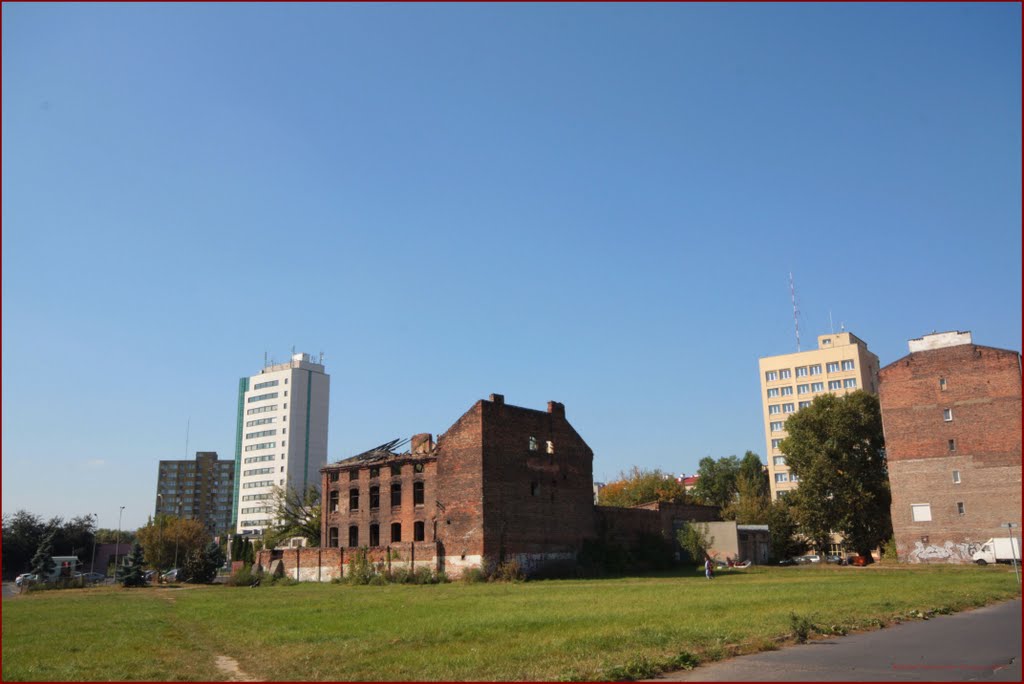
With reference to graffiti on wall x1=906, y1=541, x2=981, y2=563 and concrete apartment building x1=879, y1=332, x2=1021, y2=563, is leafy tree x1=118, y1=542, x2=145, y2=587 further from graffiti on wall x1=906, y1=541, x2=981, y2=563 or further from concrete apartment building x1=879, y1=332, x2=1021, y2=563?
graffiti on wall x1=906, y1=541, x2=981, y2=563

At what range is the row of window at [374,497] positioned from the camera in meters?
50.4

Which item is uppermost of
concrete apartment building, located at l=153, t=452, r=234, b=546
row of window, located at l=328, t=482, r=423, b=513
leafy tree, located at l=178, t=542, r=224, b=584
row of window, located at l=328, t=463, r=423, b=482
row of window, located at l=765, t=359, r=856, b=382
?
row of window, located at l=765, t=359, r=856, b=382

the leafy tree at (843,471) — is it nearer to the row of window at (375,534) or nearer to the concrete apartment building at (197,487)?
the row of window at (375,534)

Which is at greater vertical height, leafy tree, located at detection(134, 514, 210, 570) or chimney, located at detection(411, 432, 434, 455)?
chimney, located at detection(411, 432, 434, 455)

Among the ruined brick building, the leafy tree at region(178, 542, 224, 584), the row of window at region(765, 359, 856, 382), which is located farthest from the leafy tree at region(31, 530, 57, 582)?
the row of window at region(765, 359, 856, 382)

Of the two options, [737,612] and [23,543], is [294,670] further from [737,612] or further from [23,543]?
[23,543]

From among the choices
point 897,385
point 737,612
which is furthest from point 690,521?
point 737,612

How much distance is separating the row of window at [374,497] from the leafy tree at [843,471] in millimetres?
28897

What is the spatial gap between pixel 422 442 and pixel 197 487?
13877 cm

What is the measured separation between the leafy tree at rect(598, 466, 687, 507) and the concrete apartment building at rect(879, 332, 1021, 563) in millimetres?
30725

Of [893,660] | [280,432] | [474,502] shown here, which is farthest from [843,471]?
[280,432]

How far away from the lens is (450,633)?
16.5 m

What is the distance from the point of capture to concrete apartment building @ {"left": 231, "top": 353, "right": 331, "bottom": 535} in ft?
436

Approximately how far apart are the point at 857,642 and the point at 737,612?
5646mm
